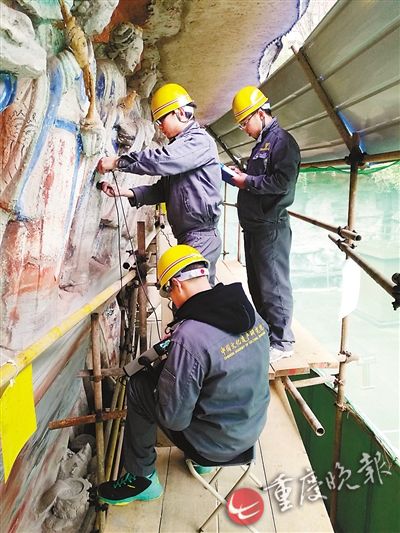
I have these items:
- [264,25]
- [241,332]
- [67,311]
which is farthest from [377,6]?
[67,311]

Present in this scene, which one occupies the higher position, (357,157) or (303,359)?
(357,157)

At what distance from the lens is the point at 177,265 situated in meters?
2.27

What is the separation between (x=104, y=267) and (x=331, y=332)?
2029cm

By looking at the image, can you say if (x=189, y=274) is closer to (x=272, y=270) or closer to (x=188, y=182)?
(x=188, y=182)

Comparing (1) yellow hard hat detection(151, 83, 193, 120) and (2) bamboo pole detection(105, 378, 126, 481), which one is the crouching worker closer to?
(2) bamboo pole detection(105, 378, 126, 481)

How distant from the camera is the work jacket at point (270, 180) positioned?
3.28 meters

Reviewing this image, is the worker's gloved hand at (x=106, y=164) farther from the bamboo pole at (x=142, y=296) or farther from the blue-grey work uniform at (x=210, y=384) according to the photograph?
the blue-grey work uniform at (x=210, y=384)

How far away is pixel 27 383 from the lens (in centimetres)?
154

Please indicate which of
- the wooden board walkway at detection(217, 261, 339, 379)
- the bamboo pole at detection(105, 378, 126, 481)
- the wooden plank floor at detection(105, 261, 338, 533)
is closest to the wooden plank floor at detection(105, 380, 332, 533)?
the wooden plank floor at detection(105, 261, 338, 533)

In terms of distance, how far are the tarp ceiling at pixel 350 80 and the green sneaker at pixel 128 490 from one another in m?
3.02

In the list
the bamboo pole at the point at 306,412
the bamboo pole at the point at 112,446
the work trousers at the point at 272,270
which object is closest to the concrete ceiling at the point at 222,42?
the work trousers at the point at 272,270

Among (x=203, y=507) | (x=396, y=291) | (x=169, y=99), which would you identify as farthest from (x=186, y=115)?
(x=203, y=507)

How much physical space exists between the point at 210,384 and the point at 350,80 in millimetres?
2661

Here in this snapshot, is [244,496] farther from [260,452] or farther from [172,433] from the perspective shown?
[172,433]
